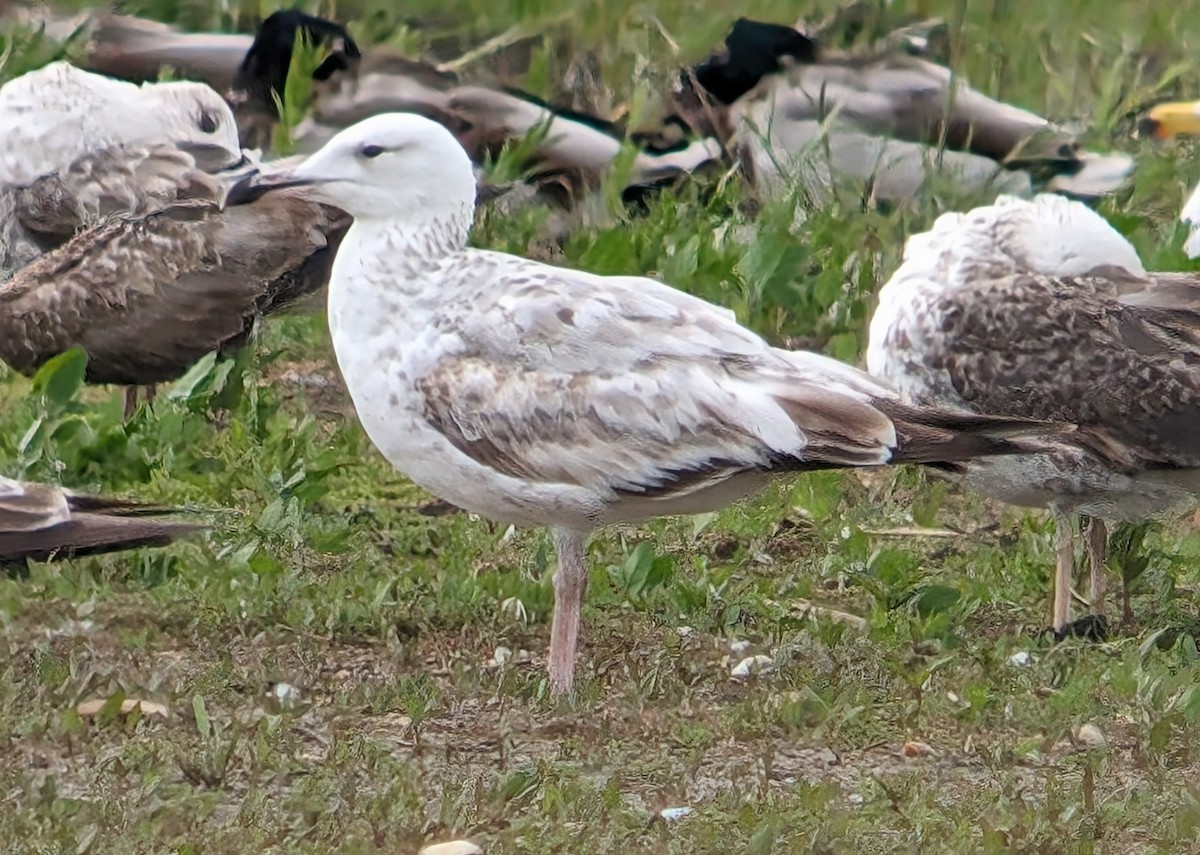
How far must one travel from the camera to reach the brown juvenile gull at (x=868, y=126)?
973cm

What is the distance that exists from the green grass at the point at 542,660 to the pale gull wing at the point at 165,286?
170 millimetres

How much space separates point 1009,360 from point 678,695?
1407mm

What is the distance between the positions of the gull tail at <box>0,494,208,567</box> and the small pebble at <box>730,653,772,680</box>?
1.45 metres

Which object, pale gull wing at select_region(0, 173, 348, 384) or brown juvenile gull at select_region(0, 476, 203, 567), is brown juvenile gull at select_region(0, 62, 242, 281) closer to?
pale gull wing at select_region(0, 173, 348, 384)

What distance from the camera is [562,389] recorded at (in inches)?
219

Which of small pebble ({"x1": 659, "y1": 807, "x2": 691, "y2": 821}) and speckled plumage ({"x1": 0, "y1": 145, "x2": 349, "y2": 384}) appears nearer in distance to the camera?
small pebble ({"x1": 659, "y1": 807, "x2": 691, "y2": 821})

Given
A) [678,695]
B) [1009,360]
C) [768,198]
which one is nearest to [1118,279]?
[1009,360]

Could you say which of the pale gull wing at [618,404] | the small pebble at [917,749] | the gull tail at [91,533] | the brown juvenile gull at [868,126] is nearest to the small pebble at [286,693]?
the gull tail at [91,533]

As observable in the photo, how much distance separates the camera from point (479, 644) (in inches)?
244

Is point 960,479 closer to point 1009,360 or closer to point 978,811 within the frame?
point 1009,360

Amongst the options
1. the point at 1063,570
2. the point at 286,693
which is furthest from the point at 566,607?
the point at 1063,570

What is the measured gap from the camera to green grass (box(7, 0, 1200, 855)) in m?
4.95

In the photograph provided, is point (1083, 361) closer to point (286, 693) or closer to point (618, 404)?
point (618, 404)

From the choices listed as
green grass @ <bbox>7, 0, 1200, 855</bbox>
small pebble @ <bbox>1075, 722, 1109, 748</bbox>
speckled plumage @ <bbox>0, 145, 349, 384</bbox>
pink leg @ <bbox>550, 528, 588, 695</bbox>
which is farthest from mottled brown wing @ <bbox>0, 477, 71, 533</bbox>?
small pebble @ <bbox>1075, 722, 1109, 748</bbox>
